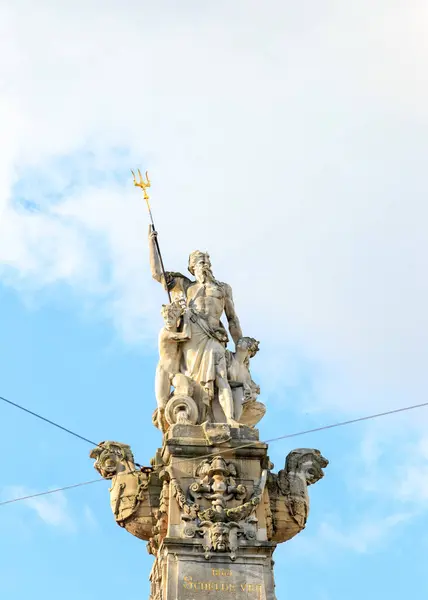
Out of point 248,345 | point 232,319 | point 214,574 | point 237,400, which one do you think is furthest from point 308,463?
point 232,319

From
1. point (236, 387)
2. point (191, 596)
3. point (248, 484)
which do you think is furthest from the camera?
point (236, 387)

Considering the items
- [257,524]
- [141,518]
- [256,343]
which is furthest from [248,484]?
[256,343]

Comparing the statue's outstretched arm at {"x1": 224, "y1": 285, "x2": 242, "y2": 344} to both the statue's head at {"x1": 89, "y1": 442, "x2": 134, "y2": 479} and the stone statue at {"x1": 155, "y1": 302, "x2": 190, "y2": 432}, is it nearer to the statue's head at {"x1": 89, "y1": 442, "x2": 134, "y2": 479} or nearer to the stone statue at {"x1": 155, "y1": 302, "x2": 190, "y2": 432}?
the stone statue at {"x1": 155, "y1": 302, "x2": 190, "y2": 432}

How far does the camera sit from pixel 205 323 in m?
22.4

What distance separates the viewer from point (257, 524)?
64.2 feet

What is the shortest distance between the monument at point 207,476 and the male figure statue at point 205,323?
2 cm

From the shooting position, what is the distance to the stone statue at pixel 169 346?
21.7 m

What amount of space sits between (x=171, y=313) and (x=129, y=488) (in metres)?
3.59

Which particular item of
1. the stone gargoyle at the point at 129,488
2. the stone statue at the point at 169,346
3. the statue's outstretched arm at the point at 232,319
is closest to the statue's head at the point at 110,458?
the stone gargoyle at the point at 129,488

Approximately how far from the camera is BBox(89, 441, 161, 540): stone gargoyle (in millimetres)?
20188

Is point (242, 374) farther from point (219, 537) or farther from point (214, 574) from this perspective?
point (214, 574)

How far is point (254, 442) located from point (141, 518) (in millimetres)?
2372

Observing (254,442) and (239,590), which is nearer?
(239,590)

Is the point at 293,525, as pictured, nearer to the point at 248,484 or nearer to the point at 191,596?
the point at 248,484
